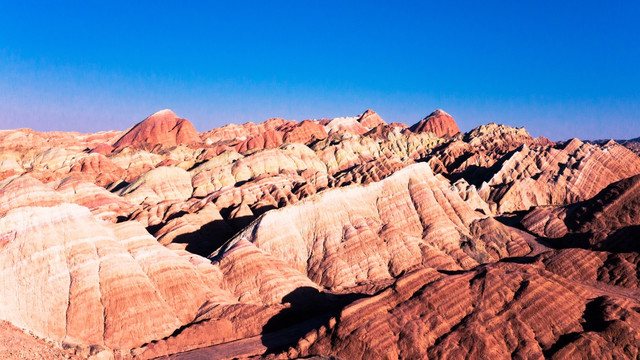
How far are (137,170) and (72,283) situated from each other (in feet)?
329

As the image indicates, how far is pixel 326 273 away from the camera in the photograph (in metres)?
54.8

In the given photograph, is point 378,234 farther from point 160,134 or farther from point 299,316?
point 160,134

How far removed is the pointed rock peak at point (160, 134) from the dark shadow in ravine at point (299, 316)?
148263mm

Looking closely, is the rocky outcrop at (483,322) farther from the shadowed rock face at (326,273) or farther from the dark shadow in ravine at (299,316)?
the dark shadow in ravine at (299,316)

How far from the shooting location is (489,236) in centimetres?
6500

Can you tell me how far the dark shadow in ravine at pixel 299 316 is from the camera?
3700 cm

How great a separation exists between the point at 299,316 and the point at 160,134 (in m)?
163

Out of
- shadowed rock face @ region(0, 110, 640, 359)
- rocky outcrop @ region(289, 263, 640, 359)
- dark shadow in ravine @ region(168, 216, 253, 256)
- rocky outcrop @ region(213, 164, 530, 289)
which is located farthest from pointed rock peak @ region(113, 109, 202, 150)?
rocky outcrop @ region(289, 263, 640, 359)

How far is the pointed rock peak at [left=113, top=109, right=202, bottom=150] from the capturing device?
18612cm

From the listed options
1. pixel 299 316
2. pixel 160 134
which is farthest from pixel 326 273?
pixel 160 134

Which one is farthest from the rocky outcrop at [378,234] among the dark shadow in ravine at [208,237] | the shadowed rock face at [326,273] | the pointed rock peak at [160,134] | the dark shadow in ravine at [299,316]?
the pointed rock peak at [160,134]

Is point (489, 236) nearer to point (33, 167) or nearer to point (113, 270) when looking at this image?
point (113, 270)

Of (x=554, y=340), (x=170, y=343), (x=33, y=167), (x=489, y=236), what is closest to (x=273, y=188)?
(x=489, y=236)

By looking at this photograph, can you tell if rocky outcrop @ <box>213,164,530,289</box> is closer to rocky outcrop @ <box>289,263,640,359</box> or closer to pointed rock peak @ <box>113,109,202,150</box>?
rocky outcrop @ <box>289,263,640,359</box>
